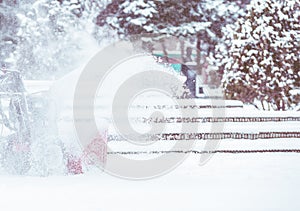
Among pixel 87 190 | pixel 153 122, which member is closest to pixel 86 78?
pixel 153 122

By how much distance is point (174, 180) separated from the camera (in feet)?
16.9

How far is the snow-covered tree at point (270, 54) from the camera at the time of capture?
27.1 ft

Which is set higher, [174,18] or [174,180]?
[174,18]

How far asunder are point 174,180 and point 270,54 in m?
3.87

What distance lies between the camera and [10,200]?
4414 millimetres

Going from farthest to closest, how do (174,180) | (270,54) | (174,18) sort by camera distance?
(174,18) < (270,54) < (174,180)

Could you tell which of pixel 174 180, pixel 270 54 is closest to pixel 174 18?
pixel 270 54

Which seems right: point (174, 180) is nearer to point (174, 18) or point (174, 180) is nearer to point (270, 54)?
point (270, 54)

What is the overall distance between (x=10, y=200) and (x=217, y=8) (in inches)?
426

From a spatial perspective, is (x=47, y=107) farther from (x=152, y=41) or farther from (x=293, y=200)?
(x=152, y=41)

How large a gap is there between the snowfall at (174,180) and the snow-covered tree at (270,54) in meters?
→ 1.78

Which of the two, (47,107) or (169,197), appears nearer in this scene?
(169,197)

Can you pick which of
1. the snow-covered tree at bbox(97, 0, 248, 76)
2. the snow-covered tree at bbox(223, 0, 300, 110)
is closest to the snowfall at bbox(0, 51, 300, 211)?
the snow-covered tree at bbox(223, 0, 300, 110)

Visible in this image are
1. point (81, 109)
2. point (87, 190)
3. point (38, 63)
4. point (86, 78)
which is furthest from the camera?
point (38, 63)
